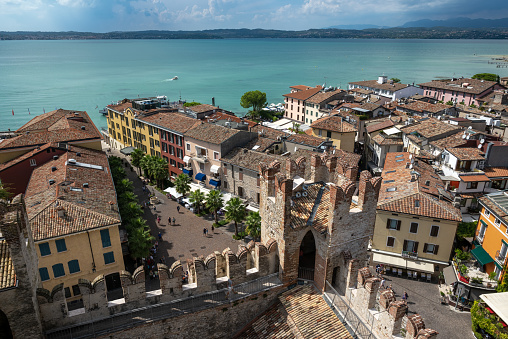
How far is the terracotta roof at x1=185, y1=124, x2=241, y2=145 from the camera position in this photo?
54188 millimetres

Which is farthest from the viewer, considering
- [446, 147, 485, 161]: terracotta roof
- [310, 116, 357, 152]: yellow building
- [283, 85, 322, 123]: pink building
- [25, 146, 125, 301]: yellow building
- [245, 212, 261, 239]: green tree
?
[283, 85, 322, 123]: pink building

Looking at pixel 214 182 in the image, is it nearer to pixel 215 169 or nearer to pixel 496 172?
pixel 215 169

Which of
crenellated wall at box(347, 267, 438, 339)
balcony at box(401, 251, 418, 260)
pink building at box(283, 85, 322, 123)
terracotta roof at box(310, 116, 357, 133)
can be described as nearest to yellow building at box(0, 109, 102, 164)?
terracotta roof at box(310, 116, 357, 133)

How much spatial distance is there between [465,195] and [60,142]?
2105 inches

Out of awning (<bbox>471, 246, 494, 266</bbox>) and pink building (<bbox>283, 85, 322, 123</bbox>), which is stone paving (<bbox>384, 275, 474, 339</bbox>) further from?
pink building (<bbox>283, 85, 322, 123</bbox>)

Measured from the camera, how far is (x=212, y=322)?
16.2 meters

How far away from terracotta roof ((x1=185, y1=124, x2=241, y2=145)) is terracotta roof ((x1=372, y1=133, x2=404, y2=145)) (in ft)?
84.5

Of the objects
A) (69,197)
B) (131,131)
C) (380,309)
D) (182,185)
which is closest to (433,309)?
(380,309)

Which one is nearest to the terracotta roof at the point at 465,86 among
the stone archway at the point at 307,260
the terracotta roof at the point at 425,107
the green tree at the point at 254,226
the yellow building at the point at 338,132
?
the terracotta roof at the point at 425,107

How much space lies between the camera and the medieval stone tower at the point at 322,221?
605 inches

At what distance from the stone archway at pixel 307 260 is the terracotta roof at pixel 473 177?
33.2 metres

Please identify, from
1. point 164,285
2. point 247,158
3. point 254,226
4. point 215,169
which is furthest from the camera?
point 215,169

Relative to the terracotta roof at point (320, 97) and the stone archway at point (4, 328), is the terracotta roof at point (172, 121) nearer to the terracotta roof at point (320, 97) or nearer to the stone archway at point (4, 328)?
the terracotta roof at point (320, 97)

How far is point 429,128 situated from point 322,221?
5158 centimetres
